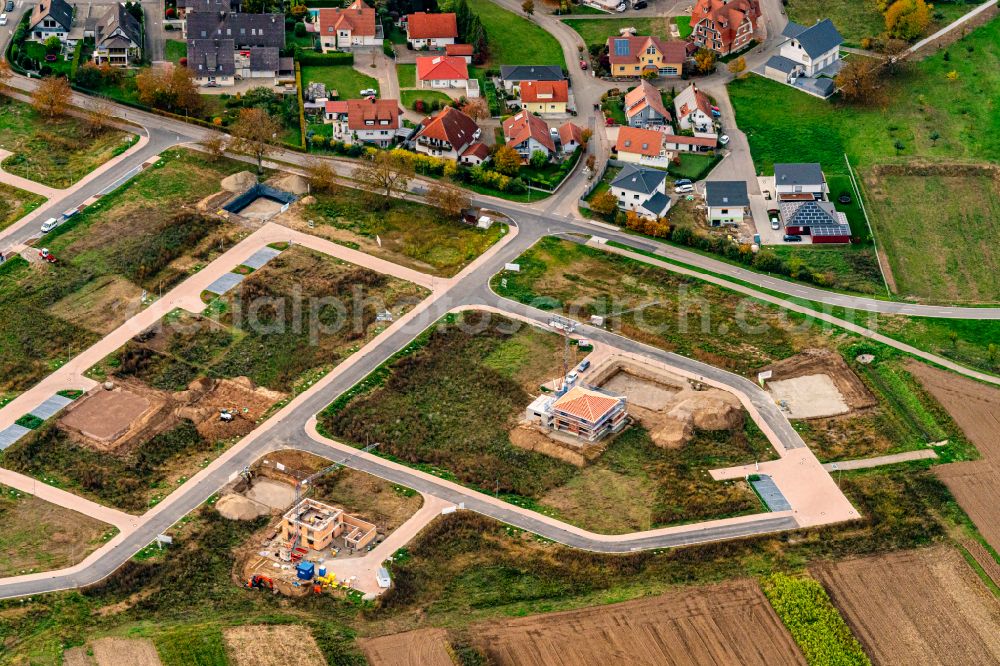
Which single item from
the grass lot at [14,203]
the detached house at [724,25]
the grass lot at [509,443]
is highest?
the detached house at [724,25]

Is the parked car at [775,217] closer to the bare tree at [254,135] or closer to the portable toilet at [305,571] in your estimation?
the bare tree at [254,135]

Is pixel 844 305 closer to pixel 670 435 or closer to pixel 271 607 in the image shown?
pixel 670 435

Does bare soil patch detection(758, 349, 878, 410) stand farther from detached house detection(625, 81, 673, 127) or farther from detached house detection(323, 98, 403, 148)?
detached house detection(323, 98, 403, 148)

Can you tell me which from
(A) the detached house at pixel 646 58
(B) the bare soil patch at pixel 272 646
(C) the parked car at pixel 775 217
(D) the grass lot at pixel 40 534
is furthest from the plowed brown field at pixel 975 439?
(D) the grass lot at pixel 40 534

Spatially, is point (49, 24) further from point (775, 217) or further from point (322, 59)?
point (775, 217)

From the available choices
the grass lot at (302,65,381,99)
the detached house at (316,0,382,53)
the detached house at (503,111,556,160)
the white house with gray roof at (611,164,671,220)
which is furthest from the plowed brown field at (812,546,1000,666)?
the detached house at (316,0,382,53)

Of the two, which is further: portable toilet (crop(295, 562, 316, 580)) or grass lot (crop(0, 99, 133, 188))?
grass lot (crop(0, 99, 133, 188))
